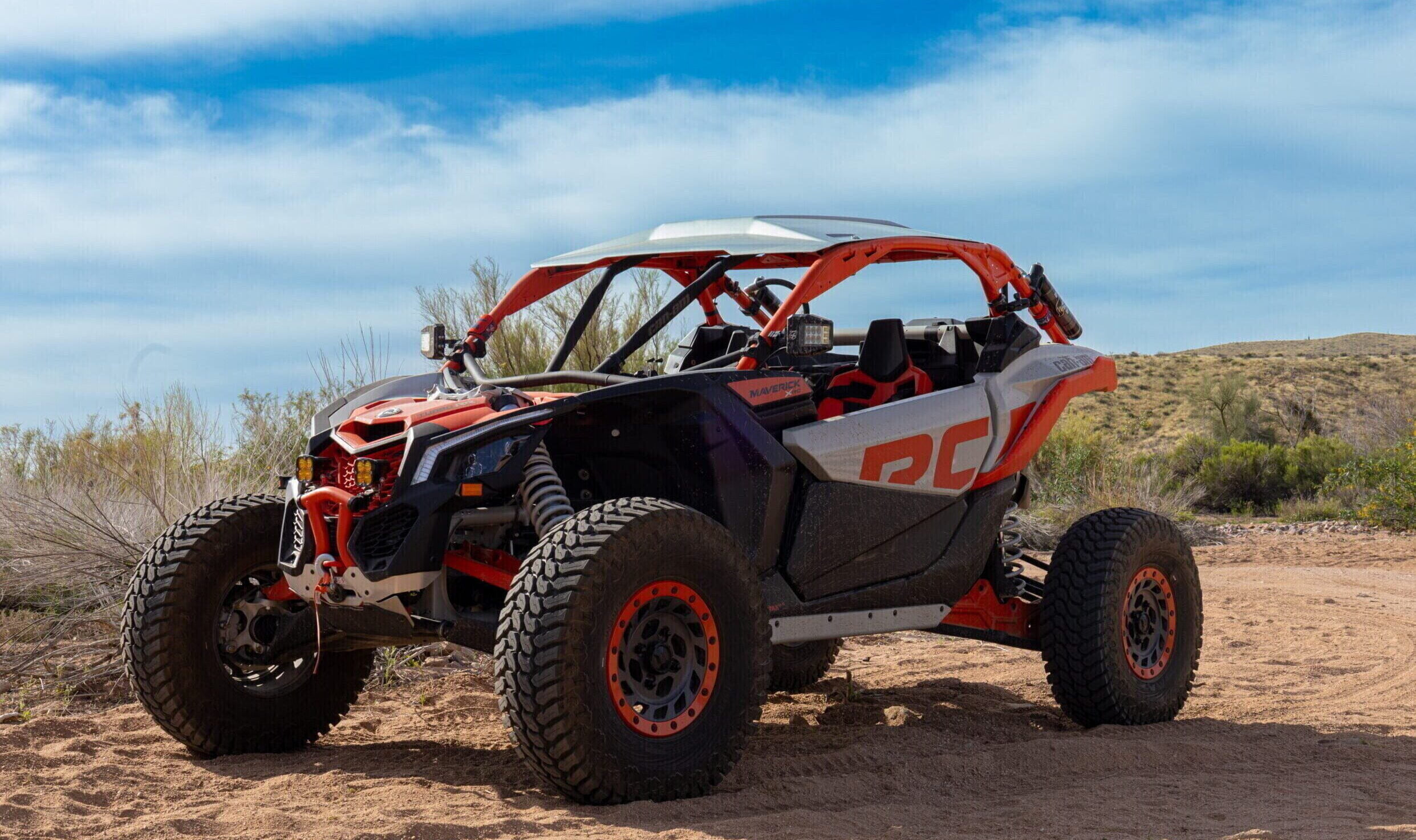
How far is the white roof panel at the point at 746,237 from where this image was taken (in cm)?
591

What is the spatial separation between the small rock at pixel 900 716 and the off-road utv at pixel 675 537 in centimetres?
59

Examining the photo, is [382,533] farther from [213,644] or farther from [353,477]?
[213,644]

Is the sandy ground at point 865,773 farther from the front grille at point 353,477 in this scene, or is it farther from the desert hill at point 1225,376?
the desert hill at point 1225,376

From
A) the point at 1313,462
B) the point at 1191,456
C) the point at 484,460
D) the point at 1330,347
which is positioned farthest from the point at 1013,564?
the point at 1330,347

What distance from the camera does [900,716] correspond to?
6980 millimetres

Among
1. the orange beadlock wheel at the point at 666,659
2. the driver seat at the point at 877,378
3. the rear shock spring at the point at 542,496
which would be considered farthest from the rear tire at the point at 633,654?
the driver seat at the point at 877,378

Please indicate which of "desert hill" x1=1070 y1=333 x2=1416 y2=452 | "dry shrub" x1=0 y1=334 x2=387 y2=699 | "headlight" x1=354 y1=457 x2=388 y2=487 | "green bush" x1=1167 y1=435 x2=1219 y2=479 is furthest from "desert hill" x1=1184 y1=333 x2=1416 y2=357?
"headlight" x1=354 y1=457 x2=388 y2=487

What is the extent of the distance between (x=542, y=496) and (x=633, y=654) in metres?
0.70

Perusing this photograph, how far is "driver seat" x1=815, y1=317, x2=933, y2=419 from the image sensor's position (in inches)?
255

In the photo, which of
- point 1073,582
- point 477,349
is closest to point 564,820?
point 477,349

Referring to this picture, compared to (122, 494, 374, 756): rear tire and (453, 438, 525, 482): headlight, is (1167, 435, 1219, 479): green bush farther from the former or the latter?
(453, 438, 525, 482): headlight

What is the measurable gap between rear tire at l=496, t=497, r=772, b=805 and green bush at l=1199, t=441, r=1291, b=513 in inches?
757

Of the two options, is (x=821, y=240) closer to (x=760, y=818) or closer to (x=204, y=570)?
(x=760, y=818)

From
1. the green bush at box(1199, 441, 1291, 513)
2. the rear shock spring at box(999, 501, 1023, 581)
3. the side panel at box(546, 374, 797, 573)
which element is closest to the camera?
the side panel at box(546, 374, 797, 573)
